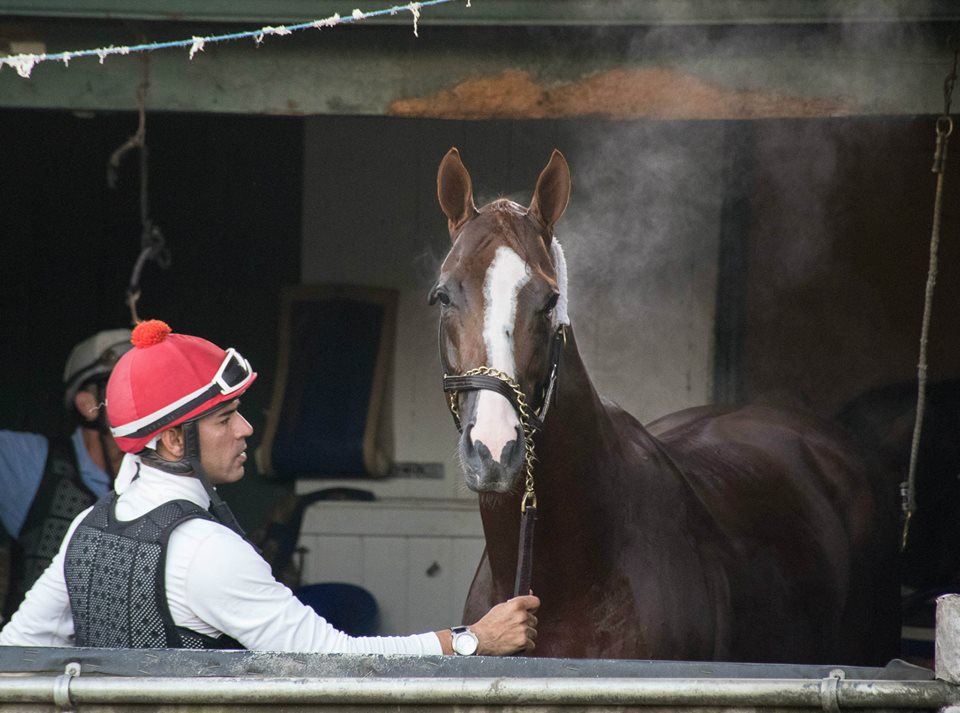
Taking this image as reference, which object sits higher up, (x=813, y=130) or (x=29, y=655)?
(x=813, y=130)

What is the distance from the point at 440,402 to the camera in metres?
5.88

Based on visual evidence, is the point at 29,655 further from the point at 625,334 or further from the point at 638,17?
the point at 625,334

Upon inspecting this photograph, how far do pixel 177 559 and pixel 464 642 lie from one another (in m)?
0.59

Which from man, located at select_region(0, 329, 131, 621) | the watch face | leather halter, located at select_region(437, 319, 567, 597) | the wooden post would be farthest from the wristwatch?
man, located at select_region(0, 329, 131, 621)

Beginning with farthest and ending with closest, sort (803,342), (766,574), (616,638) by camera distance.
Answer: (803,342), (766,574), (616,638)

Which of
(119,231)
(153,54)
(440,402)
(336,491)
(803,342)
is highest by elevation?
(153,54)

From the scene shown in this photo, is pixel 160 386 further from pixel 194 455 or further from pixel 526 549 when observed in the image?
pixel 526 549

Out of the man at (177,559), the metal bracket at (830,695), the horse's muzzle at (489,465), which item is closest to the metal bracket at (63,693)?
the man at (177,559)

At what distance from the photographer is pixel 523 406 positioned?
2.72 meters

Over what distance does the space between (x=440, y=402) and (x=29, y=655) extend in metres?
3.83

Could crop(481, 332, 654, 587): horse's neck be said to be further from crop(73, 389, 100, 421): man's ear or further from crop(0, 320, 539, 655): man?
crop(73, 389, 100, 421): man's ear

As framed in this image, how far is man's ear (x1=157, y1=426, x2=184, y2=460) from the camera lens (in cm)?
246

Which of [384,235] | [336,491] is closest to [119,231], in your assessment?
[384,235]

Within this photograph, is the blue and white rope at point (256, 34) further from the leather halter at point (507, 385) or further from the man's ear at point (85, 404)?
the man's ear at point (85, 404)
